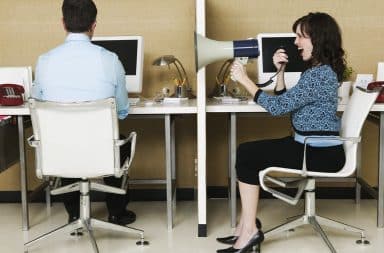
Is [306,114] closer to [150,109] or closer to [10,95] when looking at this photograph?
[150,109]

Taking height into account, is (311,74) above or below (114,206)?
above

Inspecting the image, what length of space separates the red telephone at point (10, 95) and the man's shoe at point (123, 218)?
34.5 inches

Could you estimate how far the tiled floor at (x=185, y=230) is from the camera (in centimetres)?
340

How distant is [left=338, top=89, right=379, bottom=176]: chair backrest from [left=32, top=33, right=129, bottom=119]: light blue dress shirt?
120 cm

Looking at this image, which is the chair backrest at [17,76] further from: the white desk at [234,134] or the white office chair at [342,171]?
the white office chair at [342,171]

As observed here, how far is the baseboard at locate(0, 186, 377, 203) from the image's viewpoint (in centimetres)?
437

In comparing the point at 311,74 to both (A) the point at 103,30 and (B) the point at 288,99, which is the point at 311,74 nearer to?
(B) the point at 288,99

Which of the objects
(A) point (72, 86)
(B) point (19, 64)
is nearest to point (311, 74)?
(A) point (72, 86)

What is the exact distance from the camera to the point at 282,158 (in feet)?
10.5

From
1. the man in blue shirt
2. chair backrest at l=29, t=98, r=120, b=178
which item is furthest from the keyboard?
chair backrest at l=29, t=98, r=120, b=178

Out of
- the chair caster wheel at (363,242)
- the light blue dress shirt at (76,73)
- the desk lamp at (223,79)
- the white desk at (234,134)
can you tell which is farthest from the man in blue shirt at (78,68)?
the chair caster wheel at (363,242)

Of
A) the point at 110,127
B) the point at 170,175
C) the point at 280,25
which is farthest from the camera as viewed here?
the point at 280,25

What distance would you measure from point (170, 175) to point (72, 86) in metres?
0.90

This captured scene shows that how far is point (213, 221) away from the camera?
3.88 meters
